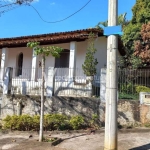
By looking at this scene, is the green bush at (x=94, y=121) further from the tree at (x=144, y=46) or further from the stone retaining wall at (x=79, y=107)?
the tree at (x=144, y=46)

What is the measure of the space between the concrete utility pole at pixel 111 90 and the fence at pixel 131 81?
139 inches

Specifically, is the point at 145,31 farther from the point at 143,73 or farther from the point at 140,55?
the point at 143,73

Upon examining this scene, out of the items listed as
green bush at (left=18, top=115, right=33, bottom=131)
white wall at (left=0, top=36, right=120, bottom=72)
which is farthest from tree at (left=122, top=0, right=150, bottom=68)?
green bush at (left=18, top=115, right=33, bottom=131)

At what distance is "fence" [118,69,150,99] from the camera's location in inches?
327

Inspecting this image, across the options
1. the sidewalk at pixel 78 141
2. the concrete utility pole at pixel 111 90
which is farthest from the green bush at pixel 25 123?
the concrete utility pole at pixel 111 90

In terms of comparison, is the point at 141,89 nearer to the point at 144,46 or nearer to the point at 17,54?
the point at 144,46

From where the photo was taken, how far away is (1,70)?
12.2 m

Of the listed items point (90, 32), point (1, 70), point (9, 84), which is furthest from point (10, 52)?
point (90, 32)

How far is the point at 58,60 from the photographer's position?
12.8 metres

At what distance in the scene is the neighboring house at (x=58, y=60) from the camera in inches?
387

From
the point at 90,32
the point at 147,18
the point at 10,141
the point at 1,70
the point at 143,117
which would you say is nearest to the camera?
the point at 10,141

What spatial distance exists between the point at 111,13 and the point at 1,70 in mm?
9219

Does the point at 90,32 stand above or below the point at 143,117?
above

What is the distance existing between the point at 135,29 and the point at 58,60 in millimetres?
6235
